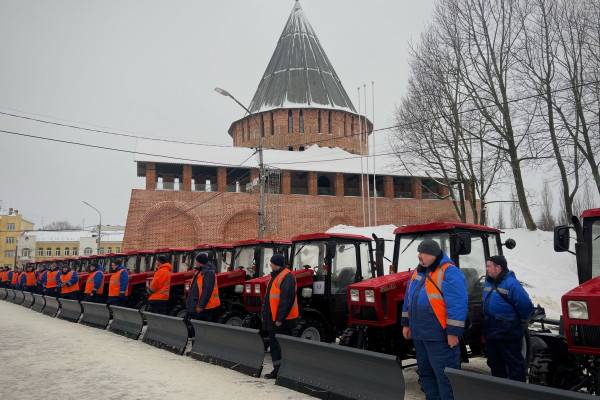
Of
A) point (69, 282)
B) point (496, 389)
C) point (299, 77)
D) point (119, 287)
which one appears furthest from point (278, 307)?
point (299, 77)

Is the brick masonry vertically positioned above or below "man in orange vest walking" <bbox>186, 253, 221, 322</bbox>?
above

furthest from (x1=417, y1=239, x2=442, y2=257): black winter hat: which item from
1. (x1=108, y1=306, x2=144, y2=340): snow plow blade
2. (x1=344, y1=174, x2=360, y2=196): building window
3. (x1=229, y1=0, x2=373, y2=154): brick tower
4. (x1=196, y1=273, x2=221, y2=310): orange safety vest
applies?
(x1=229, y1=0, x2=373, y2=154): brick tower

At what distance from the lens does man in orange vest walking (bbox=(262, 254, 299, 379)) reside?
22.9 feet

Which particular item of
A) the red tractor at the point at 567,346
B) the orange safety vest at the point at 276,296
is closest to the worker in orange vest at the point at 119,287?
the orange safety vest at the point at 276,296

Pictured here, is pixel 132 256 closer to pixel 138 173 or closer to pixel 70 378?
pixel 70 378

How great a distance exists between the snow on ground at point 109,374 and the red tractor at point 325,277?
64.0 inches

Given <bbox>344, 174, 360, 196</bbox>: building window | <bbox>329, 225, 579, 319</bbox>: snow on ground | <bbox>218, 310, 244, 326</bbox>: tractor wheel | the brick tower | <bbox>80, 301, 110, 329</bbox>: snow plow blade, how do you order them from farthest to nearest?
the brick tower
<bbox>344, 174, 360, 196</bbox>: building window
<bbox>329, 225, 579, 319</bbox>: snow on ground
<bbox>80, 301, 110, 329</bbox>: snow plow blade
<bbox>218, 310, 244, 326</bbox>: tractor wheel

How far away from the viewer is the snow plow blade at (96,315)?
1276cm

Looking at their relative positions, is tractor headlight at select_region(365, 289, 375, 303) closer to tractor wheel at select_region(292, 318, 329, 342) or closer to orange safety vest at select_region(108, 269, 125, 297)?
tractor wheel at select_region(292, 318, 329, 342)

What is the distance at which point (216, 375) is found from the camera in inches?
285

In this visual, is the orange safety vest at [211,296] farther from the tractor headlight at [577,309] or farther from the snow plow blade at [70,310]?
the snow plow blade at [70,310]

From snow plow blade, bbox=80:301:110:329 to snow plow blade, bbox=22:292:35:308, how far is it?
22.1ft

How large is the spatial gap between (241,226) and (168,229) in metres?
5.17

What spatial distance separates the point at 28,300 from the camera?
20000mm
